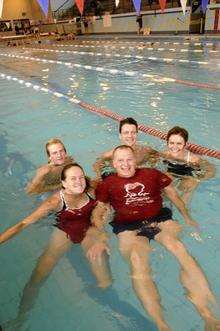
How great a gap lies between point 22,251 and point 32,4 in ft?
131

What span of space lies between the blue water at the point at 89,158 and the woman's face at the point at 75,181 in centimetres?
61

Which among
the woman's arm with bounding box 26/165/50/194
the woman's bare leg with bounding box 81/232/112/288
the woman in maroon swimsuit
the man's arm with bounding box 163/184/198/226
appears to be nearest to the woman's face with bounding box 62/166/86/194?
the woman in maroon swimsuit

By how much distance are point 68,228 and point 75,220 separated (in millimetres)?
107

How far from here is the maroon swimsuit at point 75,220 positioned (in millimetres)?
3342

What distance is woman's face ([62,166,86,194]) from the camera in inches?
130

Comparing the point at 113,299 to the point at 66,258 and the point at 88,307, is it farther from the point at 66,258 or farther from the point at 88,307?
the point at 66,258

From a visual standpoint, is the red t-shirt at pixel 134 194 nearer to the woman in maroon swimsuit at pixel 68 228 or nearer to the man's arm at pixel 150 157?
the woman in maroon swimsuit at pixel 68 228

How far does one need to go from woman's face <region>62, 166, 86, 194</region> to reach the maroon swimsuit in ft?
0.57

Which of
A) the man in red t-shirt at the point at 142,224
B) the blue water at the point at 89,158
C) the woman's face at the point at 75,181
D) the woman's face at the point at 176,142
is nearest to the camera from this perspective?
the man in red t-shirt at the point at 142,224

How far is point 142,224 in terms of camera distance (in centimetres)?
330

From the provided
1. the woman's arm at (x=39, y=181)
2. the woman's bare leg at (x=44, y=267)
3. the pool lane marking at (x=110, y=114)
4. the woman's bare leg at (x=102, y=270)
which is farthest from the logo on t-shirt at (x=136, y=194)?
the pool lane marking at (x=110, y=114)

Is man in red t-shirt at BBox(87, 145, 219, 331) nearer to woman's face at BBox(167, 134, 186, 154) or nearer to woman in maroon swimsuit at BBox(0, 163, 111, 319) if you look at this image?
woman in maroon swimsuit at BBox(0, 163, 111, 319)

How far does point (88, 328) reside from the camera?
2.76 meters

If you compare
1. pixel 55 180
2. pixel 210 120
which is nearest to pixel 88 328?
pixel 55 180
